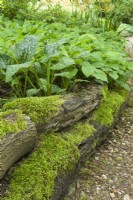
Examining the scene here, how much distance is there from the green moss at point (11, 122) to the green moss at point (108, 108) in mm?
940

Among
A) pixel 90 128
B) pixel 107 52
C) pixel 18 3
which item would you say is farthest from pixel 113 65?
pixel 18 3

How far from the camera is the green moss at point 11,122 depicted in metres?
1.92

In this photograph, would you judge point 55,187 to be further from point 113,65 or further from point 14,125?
Answer: point 113,65

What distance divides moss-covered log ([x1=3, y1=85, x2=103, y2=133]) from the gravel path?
418 mm

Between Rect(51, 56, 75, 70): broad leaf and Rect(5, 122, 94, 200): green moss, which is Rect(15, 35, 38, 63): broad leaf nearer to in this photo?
Rect(51, 56, 75, 70): broad leaf

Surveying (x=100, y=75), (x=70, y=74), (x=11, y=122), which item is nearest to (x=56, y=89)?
(x=70, y=74)

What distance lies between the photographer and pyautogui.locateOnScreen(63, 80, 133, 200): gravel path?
2.38 meters

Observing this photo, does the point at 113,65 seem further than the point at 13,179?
Yes

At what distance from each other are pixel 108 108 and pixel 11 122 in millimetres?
1324

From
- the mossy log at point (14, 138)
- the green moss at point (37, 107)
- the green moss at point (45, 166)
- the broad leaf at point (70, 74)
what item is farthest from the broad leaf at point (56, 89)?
the mossy log at point (14, 138)

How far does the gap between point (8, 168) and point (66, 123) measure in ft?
2.34

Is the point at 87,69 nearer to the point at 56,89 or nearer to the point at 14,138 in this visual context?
the point at 56,89

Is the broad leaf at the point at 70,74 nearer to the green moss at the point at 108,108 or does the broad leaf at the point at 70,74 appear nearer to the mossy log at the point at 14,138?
the green moss at the point at 108,108

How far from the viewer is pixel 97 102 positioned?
297 centimetres
